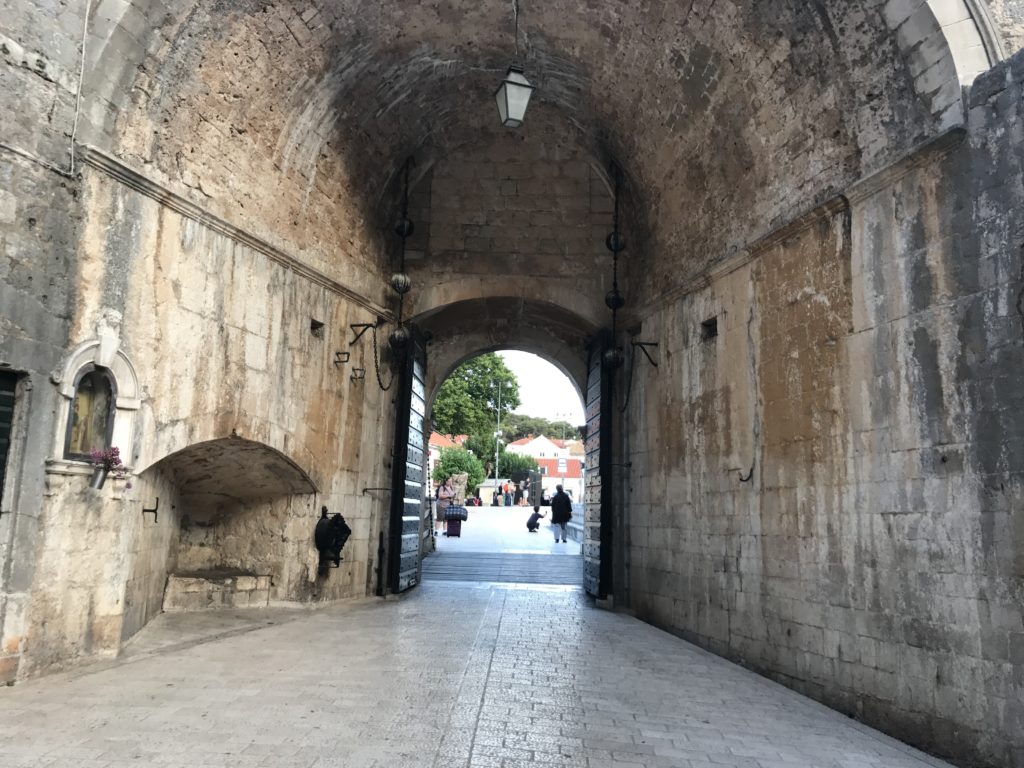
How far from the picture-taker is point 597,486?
9.54 m

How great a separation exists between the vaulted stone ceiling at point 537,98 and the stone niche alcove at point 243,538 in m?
2.74

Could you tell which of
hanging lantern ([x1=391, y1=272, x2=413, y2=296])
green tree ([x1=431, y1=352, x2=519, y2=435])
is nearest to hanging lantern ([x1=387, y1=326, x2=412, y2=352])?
hanging lantern ([x1=391, y1=272, x2=413, y2=296])

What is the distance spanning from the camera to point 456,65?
26.6 feet

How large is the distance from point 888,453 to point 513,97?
15.3ft

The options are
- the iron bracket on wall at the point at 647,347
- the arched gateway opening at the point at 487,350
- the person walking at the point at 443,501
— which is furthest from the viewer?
the person walking at the point at 443,501


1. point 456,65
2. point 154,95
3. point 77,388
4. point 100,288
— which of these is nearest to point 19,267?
point 100,288

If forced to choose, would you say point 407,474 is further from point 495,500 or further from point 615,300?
point 495,500

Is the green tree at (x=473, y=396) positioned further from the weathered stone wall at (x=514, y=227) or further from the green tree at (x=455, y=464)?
the weathered stone wall at (x=514, y=227)

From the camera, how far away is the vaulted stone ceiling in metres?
5.39

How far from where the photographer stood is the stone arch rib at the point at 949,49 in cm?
446

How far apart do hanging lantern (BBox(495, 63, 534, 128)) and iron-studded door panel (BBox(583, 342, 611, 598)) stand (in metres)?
3.46

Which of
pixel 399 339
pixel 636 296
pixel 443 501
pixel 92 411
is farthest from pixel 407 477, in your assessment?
pixel 443 501

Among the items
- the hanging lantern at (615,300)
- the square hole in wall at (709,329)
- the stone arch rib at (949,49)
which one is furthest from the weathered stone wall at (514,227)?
the stone arch rib at (949,49)

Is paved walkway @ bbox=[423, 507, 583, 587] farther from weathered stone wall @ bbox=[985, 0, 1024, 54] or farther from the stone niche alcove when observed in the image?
weathered stone wall @ bbox=[985, 0, 1024, 54]
